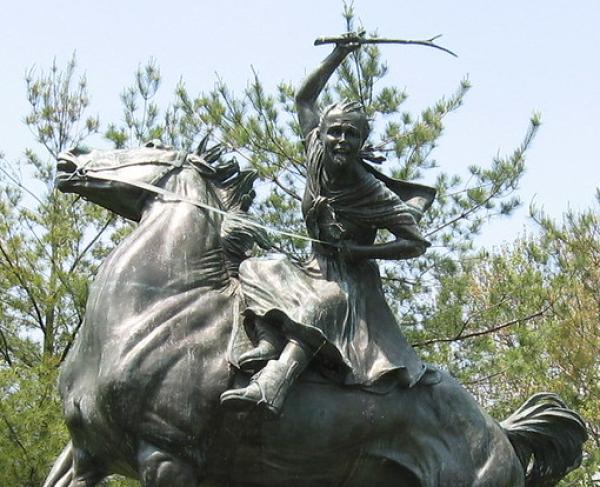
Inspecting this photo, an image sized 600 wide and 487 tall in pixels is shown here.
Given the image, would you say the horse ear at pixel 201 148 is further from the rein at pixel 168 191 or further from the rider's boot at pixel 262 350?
the rider's boot at pixel 262 350

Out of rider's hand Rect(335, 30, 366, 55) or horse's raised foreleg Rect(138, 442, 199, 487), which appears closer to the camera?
horse's raised foreleg Rect(138, 442, 199, 487)

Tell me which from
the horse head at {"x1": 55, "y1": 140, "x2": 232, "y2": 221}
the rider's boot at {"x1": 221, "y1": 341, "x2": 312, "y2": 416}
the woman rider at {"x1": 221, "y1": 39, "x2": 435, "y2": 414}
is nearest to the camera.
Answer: the rider's boot at {"x1": 221, "y1": 341, "x2": 312, "y2": 416}

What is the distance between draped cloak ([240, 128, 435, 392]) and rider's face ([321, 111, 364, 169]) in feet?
0.32

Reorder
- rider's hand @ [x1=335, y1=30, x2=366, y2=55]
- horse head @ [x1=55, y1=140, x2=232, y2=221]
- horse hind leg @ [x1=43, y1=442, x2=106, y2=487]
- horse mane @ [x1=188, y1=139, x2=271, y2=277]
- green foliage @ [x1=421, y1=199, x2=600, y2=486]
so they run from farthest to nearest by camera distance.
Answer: green foliage @ [x1=421, y1=199, x2=600, y2=486] < rider's hand @ [x1=335, y1=30, x2=366, y2=55] < horse head @ [x1=55, y1=140, x2=232, y2=221] < horse mane @ [x1=188, y1=139, x2=271, y2=277] < horse hind leg @ [x1=43, y1=442, x2=106, y2=487]

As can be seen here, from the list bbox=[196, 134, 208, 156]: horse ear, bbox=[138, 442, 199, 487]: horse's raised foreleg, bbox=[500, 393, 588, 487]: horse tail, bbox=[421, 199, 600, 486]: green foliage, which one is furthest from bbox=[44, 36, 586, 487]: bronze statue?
bbox=[421, 199, 600, 486]: green foliage

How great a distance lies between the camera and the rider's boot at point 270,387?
4.66 m

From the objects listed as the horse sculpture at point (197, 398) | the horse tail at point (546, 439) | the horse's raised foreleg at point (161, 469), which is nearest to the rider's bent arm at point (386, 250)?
the horse sculpture at point (197, 398)

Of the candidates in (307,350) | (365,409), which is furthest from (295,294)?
(365,409)

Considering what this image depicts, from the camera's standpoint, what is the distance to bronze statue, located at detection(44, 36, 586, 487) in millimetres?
4824

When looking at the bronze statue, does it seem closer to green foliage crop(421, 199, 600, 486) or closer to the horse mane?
the horse mane

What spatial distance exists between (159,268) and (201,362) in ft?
1.73

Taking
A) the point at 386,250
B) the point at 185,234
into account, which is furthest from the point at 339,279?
the point at 185,234

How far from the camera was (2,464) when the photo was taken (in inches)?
463

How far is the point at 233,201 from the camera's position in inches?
216
